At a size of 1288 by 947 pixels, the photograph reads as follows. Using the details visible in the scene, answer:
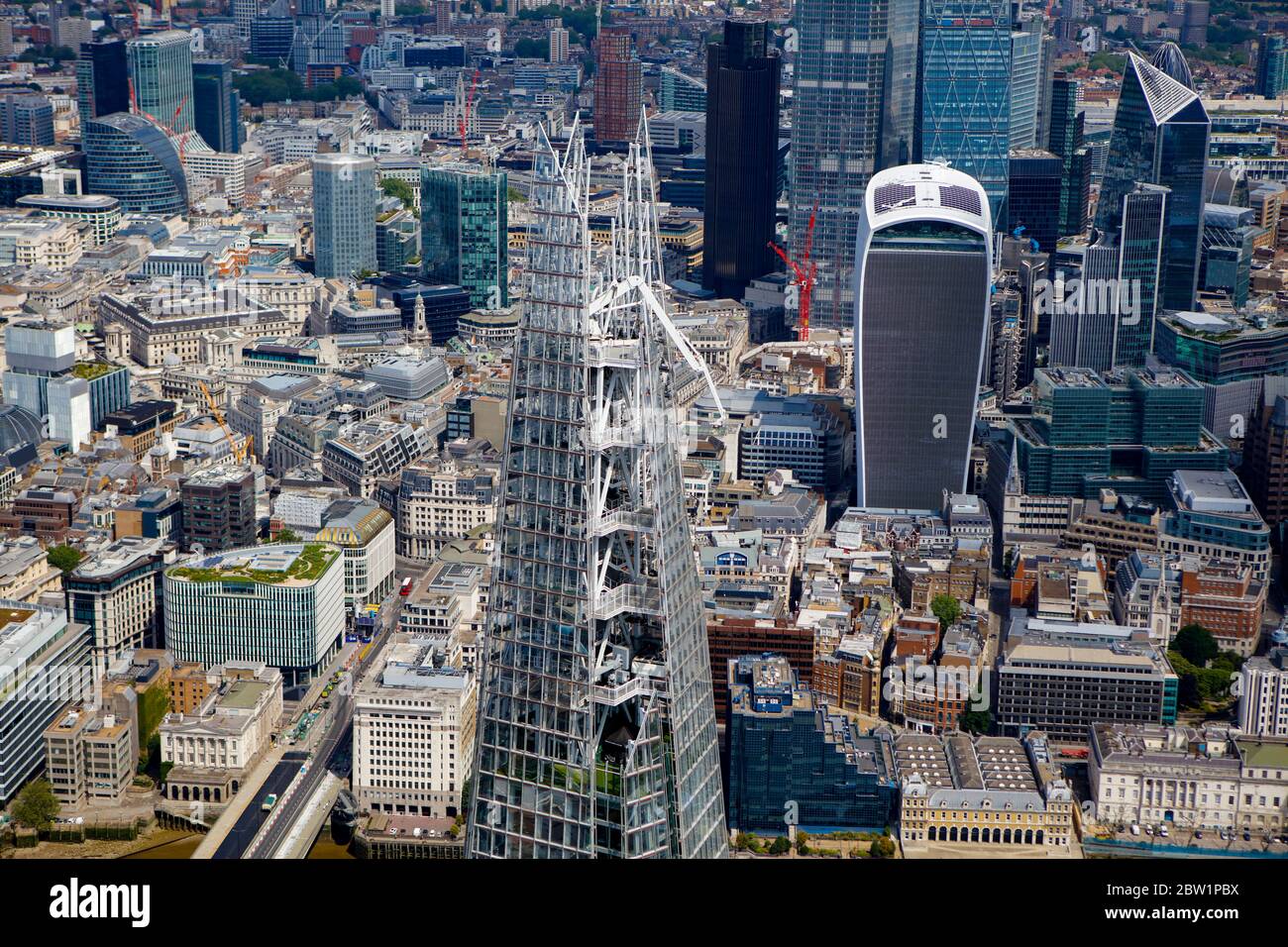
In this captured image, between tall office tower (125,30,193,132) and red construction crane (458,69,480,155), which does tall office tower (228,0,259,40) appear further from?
tall office tower (125,30,193,132)

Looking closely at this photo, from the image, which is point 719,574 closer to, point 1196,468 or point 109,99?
point 1196,468

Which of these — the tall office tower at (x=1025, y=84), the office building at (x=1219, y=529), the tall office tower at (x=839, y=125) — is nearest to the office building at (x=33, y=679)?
the office building at (x=1219, y=529)

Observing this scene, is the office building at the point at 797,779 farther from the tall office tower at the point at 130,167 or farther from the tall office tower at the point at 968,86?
the tall office tower at the point at 130,167

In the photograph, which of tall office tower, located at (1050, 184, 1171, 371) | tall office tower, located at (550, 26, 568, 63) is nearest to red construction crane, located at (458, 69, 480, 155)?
tall office tower, located at (550, 26, 568, 63)

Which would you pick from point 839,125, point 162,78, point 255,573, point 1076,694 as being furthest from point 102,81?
point 1076,694

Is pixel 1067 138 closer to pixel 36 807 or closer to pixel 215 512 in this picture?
A: pixel 215 512
